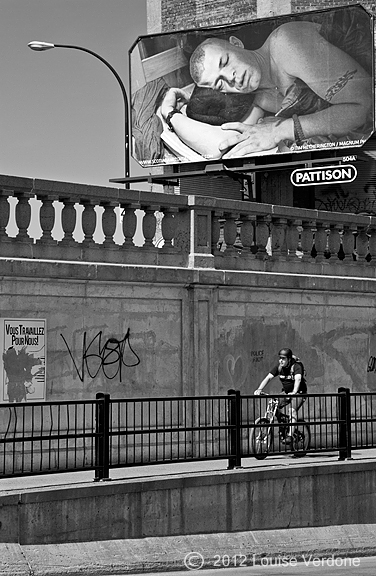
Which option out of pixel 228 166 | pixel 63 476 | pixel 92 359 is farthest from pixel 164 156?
pixel 63 476

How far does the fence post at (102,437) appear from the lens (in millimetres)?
12992

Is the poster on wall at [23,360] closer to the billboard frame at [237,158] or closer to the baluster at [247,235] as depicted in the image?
the baluster at [247,235]

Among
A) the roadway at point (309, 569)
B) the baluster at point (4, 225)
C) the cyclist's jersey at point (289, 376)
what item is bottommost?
the roadway at point (309, 569)

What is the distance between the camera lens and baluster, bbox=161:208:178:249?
707 inches

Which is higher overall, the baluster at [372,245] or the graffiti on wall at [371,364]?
the baluster at [372,245]

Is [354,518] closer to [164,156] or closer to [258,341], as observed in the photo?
[258,341]

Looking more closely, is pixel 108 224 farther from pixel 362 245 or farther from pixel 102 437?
pixel 362 245

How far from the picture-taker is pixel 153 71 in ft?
118

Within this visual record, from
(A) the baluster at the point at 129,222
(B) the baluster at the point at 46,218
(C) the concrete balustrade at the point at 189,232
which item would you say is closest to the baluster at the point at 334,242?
(C) the concrete balustrade at the point at 189,232

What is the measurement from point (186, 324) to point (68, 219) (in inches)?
107

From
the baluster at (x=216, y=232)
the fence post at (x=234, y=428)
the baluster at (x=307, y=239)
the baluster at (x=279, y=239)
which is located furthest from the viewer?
the baluster at (x=307, y=239)

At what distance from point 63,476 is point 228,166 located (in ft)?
70.4

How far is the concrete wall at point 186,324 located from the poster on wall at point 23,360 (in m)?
0.15

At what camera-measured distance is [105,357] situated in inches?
661
